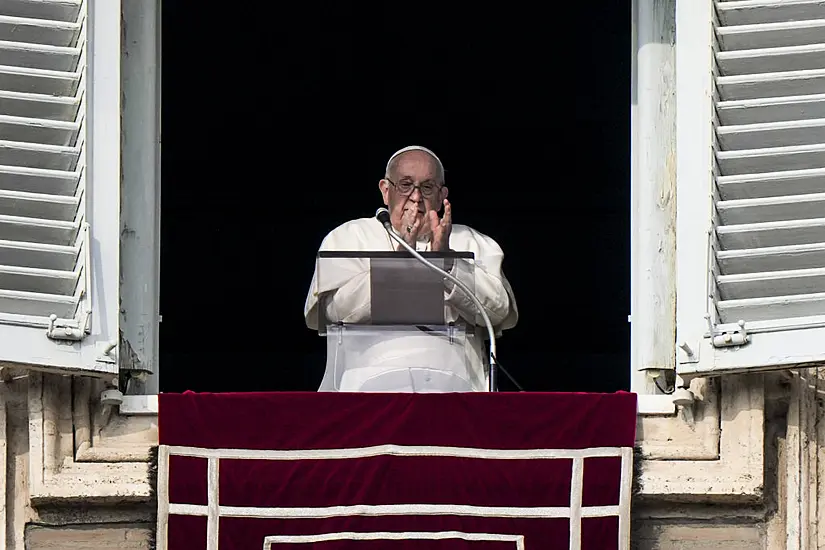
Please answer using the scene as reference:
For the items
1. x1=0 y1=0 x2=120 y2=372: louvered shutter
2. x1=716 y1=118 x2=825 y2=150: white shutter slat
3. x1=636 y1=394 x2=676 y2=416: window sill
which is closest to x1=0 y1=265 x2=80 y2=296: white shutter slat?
x1=0 y1=0 x2=120 y2=372: louvered shutter

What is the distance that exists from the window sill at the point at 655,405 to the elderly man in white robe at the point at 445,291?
516 mm

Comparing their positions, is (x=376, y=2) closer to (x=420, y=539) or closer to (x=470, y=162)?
(x=470, y=162)

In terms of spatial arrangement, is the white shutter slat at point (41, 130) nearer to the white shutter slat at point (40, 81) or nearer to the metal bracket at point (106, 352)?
the white shutter slat at point (40, 81)

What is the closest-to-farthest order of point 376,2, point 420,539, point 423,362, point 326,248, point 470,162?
point 420,539, point 423,362, point 326,248, point 376,2, point 470,162

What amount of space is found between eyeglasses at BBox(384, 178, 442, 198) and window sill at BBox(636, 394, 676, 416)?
120 centimetres

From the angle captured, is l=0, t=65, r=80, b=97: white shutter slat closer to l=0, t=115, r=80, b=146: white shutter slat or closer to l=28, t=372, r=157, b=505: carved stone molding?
l=0, t=115, r=80, b=146: white shutter slat

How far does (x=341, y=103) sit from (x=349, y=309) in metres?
3.36

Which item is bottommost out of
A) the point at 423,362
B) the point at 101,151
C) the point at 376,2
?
the point at 423,362

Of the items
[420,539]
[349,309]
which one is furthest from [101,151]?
[420,539]

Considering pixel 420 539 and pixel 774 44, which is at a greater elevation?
pixel 774 44

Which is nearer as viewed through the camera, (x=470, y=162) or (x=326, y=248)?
(x=326, y=248)

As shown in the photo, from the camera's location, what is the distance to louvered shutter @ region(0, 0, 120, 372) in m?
6.15

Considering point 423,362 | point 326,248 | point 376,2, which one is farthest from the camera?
point 376,2

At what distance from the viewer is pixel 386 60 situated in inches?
381
